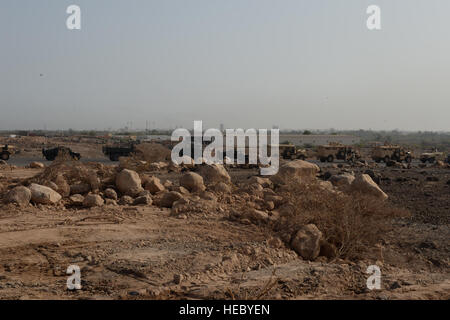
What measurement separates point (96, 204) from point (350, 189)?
7099 millimetres

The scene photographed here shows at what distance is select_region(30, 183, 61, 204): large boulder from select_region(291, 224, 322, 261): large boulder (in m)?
5.41

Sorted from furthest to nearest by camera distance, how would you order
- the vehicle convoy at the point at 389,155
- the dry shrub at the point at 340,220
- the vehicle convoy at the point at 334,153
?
the vehicle convoy at the point at 389,155 < the vehicle convoy at the point at 334,153 < the dry shrub at the point at 340,220

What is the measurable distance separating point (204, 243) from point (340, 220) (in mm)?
2529

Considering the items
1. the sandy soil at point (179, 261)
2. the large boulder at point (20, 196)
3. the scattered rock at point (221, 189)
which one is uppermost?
the large boulder at point (20, 196)

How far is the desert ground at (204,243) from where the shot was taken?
495cm

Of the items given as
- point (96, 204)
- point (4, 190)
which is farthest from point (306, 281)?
point (4, 190)

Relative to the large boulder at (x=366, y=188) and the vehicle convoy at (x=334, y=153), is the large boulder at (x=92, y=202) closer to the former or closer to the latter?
the large boulder at (x=366, y=188)

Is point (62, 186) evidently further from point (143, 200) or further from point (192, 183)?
point (192, 183)

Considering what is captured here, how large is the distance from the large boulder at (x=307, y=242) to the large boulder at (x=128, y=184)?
15.8ft

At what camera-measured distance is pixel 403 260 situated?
24.0 ft

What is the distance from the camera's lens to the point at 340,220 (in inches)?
289

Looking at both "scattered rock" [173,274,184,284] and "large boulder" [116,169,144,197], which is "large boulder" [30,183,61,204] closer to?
"large boulder" [116,169,144,197]

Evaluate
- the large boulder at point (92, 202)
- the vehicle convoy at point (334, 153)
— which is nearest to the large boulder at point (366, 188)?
the large boulder at point (92, 202)

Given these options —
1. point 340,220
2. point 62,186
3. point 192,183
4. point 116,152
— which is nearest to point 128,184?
point 62,186
